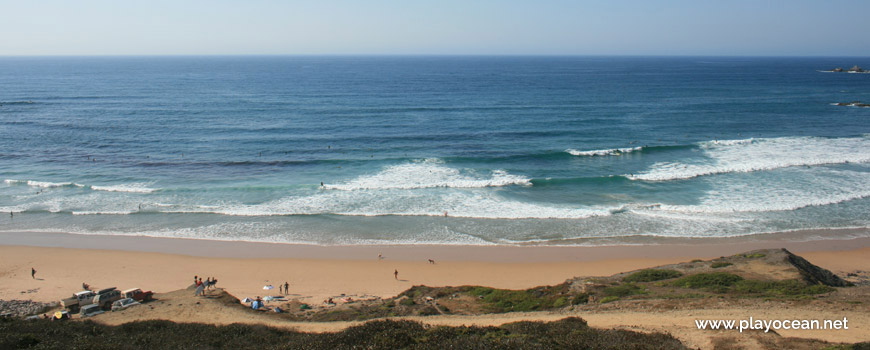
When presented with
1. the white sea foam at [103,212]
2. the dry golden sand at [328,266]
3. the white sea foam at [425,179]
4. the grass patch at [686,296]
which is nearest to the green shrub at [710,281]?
the grass patch at [686,296]

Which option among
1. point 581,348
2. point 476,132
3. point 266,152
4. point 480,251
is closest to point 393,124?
point 476,132

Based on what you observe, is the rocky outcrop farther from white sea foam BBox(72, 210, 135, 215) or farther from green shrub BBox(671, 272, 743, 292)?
white sea foam BBox(72, 210, 135, 215)

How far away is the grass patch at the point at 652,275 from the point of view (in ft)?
75.6

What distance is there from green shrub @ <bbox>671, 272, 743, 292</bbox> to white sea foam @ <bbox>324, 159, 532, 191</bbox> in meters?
21.1

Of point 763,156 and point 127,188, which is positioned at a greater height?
point 763,156

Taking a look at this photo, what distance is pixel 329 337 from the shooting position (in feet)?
50.8

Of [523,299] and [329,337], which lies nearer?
[329,337]

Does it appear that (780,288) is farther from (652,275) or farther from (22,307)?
(22,307)

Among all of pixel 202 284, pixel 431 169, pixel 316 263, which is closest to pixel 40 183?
pixel 202 284

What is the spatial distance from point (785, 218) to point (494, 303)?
2594cm

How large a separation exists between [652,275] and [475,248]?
11046mm

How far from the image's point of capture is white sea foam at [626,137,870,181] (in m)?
45.6

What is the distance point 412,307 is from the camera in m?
21.2

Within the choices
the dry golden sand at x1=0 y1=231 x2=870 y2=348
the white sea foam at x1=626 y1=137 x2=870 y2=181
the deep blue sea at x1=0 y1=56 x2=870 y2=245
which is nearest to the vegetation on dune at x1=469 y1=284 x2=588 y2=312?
the dry golden sand at x1=0 y1=231 x2=870 y2=348
